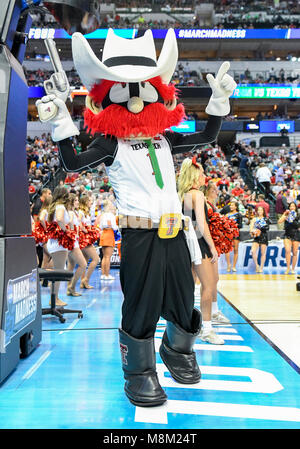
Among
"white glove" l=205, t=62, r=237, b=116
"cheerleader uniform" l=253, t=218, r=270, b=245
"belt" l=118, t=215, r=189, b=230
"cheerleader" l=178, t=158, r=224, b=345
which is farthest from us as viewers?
"cheerleader uniform" l=253, t=218, r=270, b=245

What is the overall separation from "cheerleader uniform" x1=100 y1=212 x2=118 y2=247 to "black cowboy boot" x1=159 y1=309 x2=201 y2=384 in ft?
17.2

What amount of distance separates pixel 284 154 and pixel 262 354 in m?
21.2

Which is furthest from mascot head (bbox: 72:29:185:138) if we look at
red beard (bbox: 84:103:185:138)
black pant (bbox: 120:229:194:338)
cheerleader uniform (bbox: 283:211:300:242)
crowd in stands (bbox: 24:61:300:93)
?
crowd in stands (bbox: 24:61:300:93)

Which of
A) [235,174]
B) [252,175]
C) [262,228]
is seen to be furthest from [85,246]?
[252,175]

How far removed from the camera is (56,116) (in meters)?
2.54

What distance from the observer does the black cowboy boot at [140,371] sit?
2.60m

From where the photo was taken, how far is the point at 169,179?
112 inches

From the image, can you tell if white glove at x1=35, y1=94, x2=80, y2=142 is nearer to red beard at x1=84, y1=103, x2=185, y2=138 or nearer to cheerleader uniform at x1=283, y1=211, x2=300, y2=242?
red beard at x1=84, y1=103, x2=185, y2=138

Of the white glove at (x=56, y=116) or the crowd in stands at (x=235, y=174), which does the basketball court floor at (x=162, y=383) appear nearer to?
the white glove at (x=56, y=116)

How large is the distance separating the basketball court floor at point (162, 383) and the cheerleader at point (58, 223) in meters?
0.78

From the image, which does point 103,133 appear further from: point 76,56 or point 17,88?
point 17,88

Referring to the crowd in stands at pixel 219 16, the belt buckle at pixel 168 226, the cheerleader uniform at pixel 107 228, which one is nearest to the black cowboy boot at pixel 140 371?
the belt buckle at pixel 168 226

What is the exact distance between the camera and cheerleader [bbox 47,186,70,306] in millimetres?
5531
